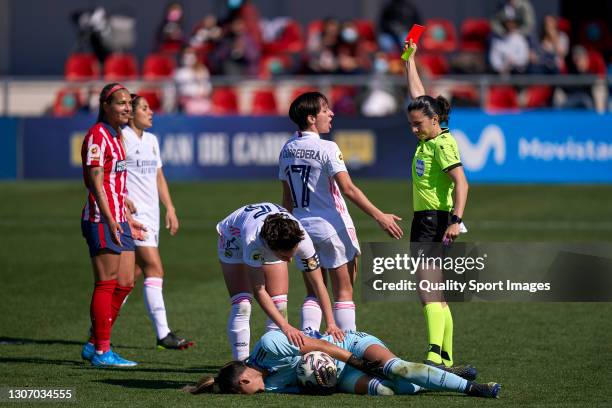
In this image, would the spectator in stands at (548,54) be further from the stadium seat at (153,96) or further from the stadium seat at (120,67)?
the stadium seat at (120,67)

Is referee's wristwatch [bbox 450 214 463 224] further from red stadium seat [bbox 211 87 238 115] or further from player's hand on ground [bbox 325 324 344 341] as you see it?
red stadium seat [bbox 211 87 238 115]

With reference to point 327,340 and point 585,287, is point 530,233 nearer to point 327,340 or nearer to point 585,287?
point 585,287

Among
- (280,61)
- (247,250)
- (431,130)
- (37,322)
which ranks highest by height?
(280,61)

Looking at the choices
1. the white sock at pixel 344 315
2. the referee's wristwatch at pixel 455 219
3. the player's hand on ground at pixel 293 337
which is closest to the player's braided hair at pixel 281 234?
the player's hand on ground at pixel 293 337

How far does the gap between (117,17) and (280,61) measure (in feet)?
14.5

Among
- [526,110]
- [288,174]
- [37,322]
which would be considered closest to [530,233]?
[526,110]

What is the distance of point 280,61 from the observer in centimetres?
2800

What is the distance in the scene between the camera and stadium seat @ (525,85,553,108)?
81.5 feet

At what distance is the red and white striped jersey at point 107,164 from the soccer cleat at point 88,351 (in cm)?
108

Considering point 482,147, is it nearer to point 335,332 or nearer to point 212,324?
point 212,324

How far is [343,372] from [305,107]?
1.98 m

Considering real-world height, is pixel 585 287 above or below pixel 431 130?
below

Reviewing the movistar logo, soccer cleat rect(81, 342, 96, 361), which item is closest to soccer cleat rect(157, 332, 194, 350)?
soccer cleat rect(81, 342, 96, 361)

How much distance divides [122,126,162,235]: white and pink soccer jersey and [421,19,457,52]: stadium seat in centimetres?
Answer: 1797
